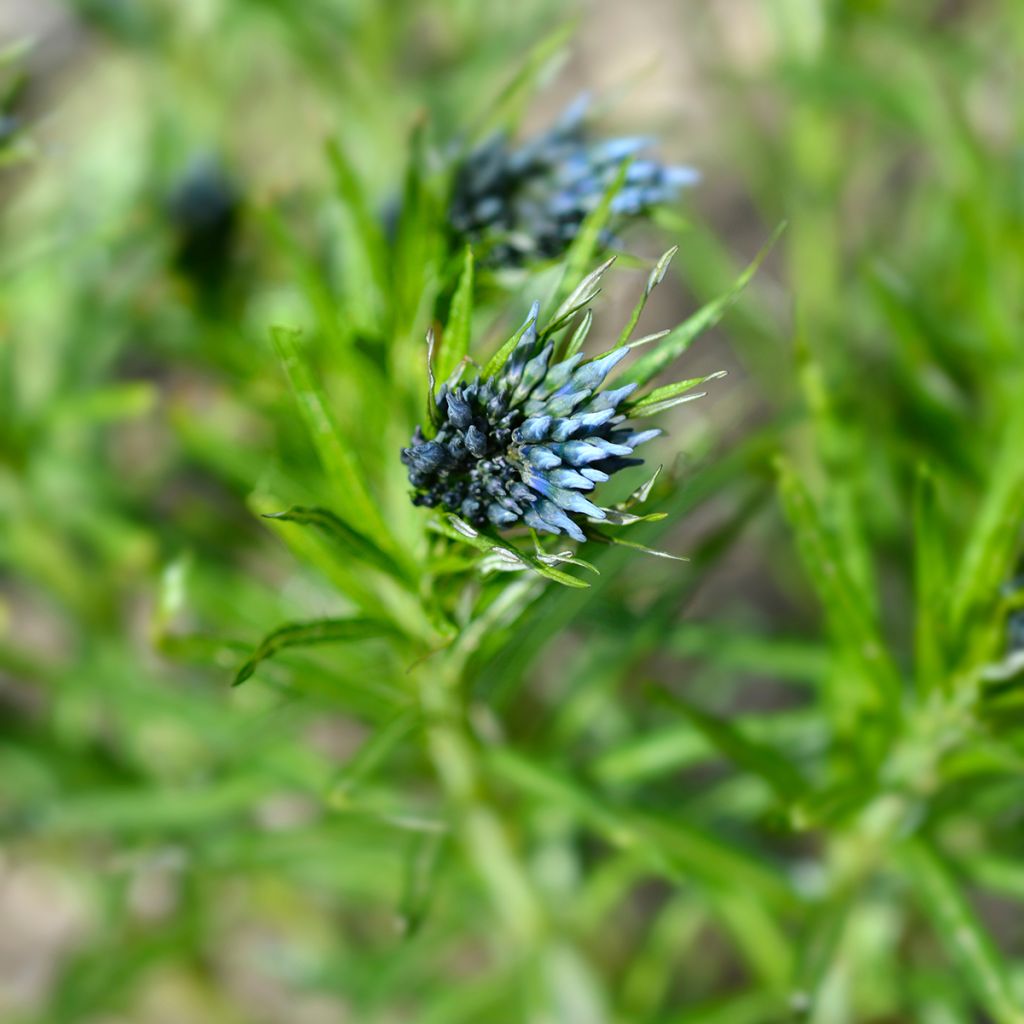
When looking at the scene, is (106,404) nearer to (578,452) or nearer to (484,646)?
(484,646)

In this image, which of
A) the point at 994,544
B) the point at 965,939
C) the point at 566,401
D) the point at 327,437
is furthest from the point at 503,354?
the point at 965,939

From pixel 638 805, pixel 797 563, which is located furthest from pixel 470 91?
pixel 638 805

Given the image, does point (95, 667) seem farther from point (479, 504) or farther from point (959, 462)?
point (959, 462)

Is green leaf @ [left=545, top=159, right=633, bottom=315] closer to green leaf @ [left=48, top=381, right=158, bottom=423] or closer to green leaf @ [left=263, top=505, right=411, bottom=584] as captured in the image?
green leaf @ [left=263, top=505, right=411, bottom=584]

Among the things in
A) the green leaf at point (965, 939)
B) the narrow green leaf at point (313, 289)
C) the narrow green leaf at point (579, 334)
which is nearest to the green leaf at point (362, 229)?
the narrow green leaf at point (313, 289)

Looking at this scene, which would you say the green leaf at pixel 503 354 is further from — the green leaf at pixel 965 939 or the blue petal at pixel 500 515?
the green leaf at pixel 965 939

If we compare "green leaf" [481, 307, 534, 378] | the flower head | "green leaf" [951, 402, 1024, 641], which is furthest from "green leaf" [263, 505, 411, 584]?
the flower head
